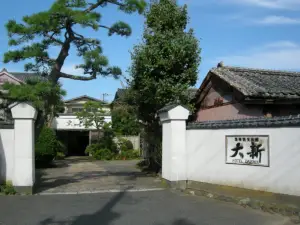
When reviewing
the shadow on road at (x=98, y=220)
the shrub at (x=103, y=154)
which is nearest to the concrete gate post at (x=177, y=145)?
the shadow on road at (x=98, y=220)

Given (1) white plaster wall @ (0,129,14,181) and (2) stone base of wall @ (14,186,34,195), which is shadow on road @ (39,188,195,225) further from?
(1) white plaster wall @ (0,129,14,181)

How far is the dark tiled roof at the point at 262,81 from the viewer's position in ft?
39.2

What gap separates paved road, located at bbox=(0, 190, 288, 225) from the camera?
7207mm

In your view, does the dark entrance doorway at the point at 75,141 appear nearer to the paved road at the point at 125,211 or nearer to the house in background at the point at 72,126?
the house in background at the point at 72,126

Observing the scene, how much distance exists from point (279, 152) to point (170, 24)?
24.2 feet

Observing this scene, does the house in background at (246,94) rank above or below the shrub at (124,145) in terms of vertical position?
above

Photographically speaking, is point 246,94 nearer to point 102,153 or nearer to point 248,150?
point 248,150

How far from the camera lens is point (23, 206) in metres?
8.72

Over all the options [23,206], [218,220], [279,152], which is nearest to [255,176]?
[279,152]

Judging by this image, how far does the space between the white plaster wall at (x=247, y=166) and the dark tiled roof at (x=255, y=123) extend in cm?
11

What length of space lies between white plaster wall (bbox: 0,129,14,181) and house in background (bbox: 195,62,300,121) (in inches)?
292

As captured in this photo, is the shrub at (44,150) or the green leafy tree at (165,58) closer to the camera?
the green leafy tree at (165,58)

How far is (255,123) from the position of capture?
8.76 meters

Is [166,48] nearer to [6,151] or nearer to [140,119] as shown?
[140,119]
